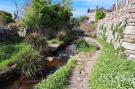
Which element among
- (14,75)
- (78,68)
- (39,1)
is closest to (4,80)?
(14,75)

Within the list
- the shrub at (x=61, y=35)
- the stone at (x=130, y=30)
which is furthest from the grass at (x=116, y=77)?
the shrub at (x=61, y=35)

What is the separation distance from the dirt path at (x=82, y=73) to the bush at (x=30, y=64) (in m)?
2.41

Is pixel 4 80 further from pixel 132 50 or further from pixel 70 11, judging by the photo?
pixel 70 11

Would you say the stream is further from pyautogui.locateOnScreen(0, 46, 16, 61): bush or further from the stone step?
the stone step

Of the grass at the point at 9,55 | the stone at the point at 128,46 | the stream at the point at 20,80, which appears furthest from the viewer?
the grass at the point at 9,55

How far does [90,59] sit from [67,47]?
9.32 meters

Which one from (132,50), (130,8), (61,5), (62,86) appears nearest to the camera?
(62,86)

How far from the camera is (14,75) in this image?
18.5 metres

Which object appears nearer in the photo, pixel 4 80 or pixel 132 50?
pixel 132 50

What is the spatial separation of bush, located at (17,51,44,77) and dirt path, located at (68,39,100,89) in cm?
241

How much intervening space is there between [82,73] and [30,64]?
3.75 m

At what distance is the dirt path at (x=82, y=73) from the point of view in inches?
529

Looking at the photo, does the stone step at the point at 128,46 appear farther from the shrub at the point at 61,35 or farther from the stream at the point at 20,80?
the shrub at the point at 61,35

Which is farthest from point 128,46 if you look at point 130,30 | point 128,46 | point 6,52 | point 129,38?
point 6,52
